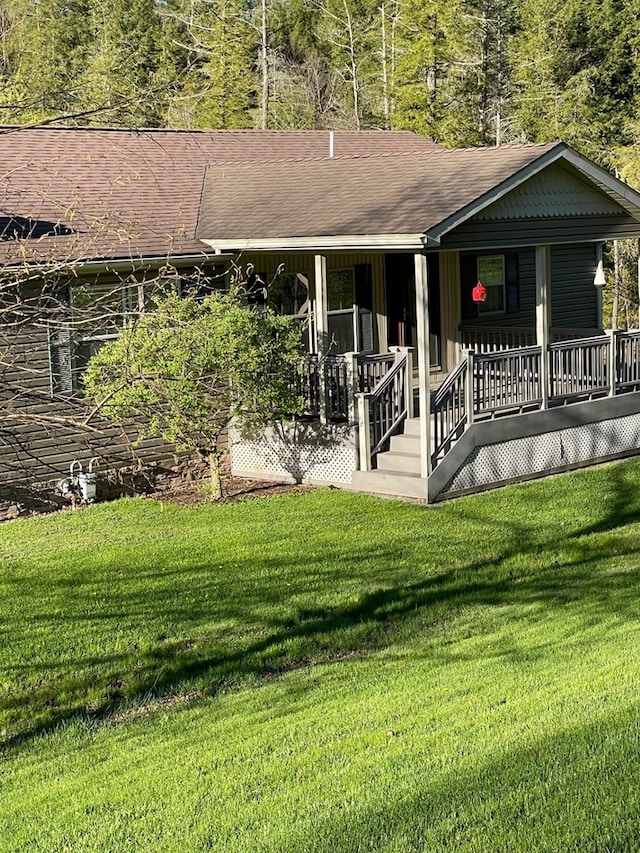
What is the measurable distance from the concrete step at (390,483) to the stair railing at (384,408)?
0.16m

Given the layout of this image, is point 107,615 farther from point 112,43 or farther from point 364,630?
point 112,43

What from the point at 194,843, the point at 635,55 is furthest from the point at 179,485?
the point at 635,55

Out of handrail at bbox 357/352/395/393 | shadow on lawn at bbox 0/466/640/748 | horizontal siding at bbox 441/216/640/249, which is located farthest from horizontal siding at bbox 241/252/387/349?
shadow on lawn at bbox 0/466/640/748

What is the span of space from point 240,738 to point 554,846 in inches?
111

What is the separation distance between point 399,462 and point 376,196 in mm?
3725

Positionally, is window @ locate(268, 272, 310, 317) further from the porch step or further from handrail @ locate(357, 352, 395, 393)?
the porch step

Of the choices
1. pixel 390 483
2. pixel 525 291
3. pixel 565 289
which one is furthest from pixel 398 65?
pixel 390 483

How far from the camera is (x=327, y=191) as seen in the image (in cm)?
1722

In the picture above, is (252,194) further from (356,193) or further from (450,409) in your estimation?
(450,409)

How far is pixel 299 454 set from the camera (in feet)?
53.8

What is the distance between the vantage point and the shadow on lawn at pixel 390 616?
9.20m

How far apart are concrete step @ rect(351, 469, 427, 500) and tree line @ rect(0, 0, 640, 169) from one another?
57.0 feet

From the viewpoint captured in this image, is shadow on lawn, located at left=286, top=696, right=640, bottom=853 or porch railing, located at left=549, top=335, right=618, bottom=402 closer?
shadow on lawn, located at left=286, top=696, right=640, bottom=853

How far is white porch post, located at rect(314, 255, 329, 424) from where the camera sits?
16062 millimetres
